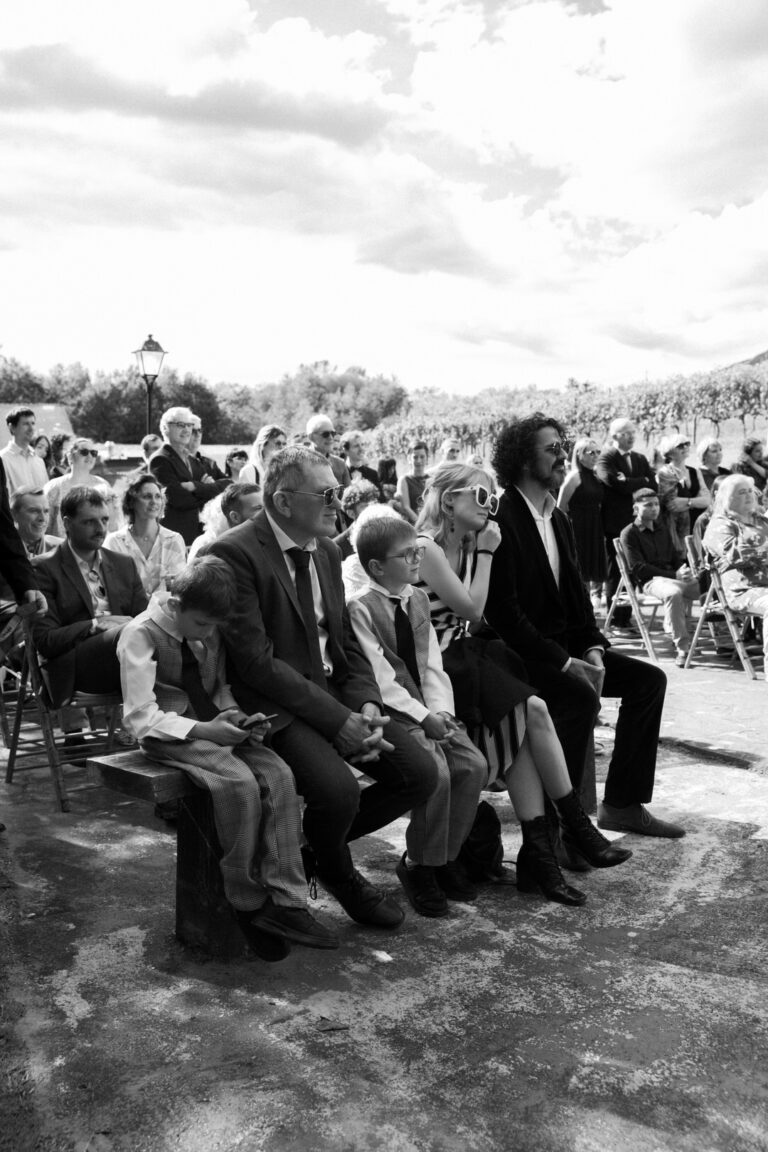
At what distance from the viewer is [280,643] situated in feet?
12.4

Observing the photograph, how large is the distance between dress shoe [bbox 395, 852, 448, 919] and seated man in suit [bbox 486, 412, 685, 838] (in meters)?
0.95

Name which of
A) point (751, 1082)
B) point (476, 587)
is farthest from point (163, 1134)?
point (476, 587)

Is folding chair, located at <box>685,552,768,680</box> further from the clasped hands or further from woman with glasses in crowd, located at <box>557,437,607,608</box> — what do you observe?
the clasped hands

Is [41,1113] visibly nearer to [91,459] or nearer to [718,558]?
[91,459]

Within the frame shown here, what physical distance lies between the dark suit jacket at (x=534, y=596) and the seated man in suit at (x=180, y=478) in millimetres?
4480

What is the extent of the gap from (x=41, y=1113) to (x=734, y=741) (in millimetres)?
4555

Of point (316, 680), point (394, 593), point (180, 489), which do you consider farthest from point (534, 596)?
point (180, 489)

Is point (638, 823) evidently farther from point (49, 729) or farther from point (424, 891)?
point (49, 729)

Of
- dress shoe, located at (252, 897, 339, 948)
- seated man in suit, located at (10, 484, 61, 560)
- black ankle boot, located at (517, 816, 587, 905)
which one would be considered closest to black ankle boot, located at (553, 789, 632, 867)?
black ankle boot, located at (517, 816, 587, 905)

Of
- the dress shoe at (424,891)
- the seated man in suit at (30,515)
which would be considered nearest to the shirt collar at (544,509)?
the dress shoe at (424,891)

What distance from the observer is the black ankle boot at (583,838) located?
13.7 ft

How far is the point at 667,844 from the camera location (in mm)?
4523

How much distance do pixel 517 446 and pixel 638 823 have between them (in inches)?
64.8

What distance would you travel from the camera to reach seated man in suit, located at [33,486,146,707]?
5078mm
